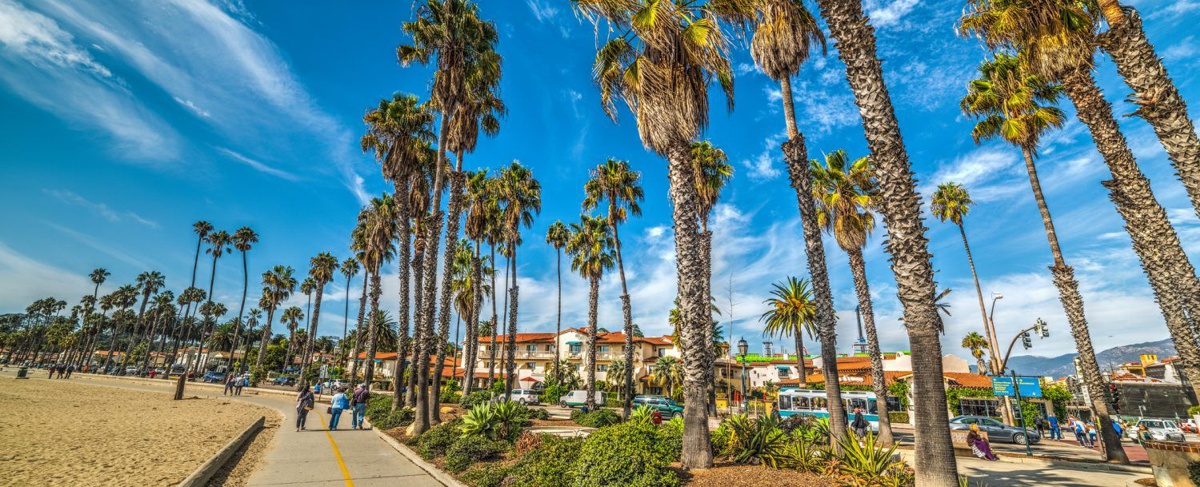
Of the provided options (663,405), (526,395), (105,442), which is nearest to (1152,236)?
(663,405)

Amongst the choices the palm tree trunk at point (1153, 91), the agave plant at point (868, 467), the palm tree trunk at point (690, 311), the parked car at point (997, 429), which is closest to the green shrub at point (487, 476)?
the palm tree trunk at point (690, 311)

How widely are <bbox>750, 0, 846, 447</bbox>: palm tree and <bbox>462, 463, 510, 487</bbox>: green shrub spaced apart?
30.9ft

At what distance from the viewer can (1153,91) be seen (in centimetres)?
820

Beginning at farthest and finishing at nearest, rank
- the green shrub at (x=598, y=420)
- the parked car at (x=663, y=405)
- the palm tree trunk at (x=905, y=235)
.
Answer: the parked car at (x=663, y=405)
the green shrub at (x=598, y=420)
the palm tree trunk at (x=905, y=235)

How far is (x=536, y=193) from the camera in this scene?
33.5 meters

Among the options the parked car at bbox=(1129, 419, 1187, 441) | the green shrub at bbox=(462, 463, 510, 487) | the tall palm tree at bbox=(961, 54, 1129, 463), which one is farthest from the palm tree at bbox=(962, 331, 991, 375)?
the green shrub at bbox=(462, 463, 510, 487)

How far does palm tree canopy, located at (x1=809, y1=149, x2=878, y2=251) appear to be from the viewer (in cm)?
2053

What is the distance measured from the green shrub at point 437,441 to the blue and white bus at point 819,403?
65.3 ft

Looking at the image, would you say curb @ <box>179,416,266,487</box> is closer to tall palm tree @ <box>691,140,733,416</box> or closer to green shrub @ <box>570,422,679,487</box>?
green shrub @ <box>570,422,679,487</box>

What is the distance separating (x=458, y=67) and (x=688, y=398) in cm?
1577

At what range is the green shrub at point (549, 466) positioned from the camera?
8086 mm

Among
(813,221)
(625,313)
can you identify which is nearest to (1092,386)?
(813,221)

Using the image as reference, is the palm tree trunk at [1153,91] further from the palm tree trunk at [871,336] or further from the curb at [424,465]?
the curb at [424,465]

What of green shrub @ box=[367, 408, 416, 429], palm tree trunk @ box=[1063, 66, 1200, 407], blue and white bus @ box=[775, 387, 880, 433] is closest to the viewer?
palm tree trunk @ box=[1063, 66, 1200, 407]
